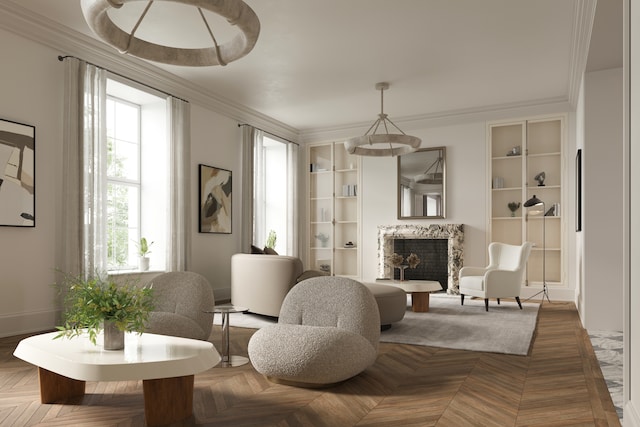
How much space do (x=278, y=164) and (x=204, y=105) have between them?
268 centimetres

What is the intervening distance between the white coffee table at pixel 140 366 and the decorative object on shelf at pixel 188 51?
6.01 ft

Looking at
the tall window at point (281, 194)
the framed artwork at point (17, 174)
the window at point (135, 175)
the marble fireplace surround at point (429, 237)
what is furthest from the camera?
the tall window at point (281, 194)

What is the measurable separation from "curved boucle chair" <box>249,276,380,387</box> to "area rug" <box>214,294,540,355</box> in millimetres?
1354

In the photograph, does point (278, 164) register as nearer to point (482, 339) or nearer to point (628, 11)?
point (482, 339)

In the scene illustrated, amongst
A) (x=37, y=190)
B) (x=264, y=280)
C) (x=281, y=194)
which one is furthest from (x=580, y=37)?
(x=281, y=194)

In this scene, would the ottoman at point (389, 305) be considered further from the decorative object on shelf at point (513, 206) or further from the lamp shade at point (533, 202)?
the decorative object on shelf at point (513, 206)

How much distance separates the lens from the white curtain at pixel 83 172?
5387 millimetres

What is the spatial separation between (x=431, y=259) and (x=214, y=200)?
4.01 metres

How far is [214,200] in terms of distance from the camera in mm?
7875

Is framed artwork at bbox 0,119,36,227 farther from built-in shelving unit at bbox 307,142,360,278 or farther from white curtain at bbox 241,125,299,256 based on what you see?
built-in shelving unit at bbox 307,142,360,278

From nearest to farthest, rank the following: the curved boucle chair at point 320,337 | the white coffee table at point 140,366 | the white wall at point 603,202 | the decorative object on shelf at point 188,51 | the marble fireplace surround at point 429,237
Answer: the white coffee table at point 140,366 < the decorative object on shelf at point 188,51 < the curved boucle chair at point 320,337 < the white wall at point 603,202 < the marble fireplace surround at point 429,237

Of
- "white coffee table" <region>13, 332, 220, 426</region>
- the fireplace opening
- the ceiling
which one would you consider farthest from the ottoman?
the fireplace opening

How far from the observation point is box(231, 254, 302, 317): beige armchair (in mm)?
5797

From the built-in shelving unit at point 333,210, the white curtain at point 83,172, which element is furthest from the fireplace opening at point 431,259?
the white curtain at point 83,172
